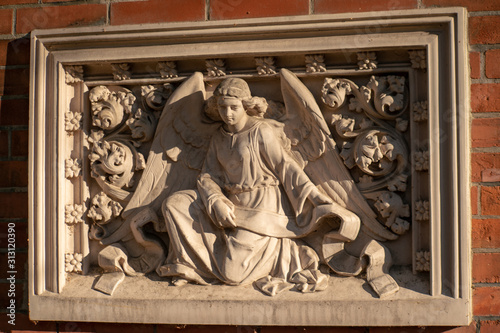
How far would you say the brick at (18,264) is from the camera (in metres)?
3.12

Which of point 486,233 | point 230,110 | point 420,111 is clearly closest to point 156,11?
point 230,110

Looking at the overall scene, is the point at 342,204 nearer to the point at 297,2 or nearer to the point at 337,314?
the point at 337,314

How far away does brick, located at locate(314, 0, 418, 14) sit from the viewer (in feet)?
9.33

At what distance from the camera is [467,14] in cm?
282

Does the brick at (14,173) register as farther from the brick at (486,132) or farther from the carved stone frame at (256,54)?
the brick at (486,132)

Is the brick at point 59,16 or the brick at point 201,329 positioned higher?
the brick at point 59,16

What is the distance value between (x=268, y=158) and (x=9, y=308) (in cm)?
125

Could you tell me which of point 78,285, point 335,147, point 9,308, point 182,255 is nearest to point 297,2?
point 335,147

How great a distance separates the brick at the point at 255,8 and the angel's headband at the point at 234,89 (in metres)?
0.25

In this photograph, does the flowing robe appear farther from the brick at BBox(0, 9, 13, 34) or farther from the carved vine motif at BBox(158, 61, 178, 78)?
the brick at BBox(0, 9, 13, 34)

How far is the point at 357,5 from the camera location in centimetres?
288

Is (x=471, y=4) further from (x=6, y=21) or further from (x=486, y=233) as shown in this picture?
(x=6, y=21)

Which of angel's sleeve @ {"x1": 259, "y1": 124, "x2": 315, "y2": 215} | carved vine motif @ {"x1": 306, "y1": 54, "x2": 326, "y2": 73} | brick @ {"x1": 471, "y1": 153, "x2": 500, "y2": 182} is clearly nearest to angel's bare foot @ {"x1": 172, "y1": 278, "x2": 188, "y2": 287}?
angel's sleeve @ {"x1": 259, "y1": 124, "x2": 315, "y2": 215}

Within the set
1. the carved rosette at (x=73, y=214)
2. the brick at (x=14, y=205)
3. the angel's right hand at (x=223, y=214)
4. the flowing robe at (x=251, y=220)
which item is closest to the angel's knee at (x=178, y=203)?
the flowing robe at (x=251, y=220)
